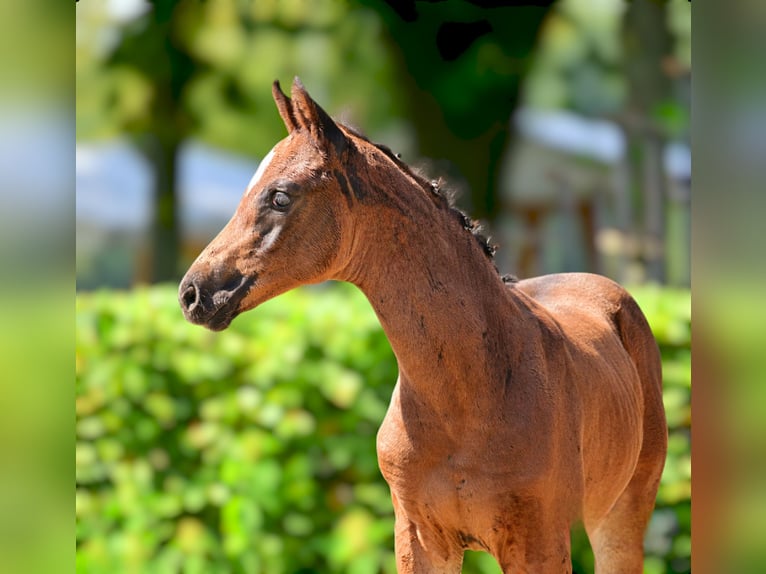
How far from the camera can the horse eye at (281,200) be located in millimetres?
2016

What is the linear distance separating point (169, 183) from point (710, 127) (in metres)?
8.14

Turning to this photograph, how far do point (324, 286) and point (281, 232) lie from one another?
5.92 m

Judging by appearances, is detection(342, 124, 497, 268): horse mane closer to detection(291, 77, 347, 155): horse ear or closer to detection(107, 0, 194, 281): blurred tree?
detection(291, 77, 347, 155): horse ear

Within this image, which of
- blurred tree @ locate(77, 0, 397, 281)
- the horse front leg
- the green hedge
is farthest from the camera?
blurred tree @ locate(77, 0, 397, 281)

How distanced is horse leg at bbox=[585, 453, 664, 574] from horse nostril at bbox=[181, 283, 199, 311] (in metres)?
1.63

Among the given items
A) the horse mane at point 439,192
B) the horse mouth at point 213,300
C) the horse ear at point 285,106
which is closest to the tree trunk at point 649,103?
the horse mane at point 439,192

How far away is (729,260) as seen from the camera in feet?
4.40

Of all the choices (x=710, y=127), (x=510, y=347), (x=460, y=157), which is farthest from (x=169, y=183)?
(x=710, y=127)

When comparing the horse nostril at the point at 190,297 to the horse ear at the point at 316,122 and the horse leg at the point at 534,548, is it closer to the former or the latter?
the horse ear at the point at 316,122

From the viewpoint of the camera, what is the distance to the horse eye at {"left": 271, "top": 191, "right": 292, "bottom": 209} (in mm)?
2016

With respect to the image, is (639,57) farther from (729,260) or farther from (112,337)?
(729,260)

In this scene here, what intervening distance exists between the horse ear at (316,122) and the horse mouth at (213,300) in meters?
0.36

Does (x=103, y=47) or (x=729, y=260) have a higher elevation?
(x=729, y=260)

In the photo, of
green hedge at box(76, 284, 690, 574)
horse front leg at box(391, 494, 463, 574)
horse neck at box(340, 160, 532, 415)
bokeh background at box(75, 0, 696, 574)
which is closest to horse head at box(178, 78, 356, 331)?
horse neck at box(340, 160, 532, 415)
